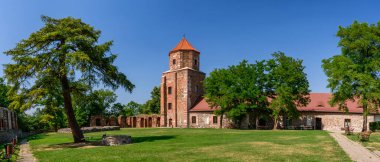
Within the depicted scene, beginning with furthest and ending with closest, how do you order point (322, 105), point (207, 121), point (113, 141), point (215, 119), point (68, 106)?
point (207, 121) < point (215, 119) < point (322, 105) < point (68, 106) < point (113, 141)

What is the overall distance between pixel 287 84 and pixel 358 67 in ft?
28.1

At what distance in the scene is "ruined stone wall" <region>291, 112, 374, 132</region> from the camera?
128ft

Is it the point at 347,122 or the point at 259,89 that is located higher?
the point at 259,89

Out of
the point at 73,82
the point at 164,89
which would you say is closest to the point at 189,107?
the point at 164,89

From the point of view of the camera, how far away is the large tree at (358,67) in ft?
96.0

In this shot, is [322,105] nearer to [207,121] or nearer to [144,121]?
[207,121]

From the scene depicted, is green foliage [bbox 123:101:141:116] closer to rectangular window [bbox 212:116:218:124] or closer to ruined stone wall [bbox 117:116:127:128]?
ruined stone wall [bbox 117:116:127:128]

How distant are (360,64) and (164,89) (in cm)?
2848

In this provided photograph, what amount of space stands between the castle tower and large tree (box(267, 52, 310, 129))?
13485mm

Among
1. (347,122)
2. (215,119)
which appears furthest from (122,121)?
(347,122)

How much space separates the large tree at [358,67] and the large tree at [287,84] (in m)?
5.74

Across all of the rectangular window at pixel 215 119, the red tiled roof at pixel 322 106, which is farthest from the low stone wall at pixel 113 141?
the rectangular window at pixel 215 119

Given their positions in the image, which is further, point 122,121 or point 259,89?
point 122,121

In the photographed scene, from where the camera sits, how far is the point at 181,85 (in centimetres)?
4934
